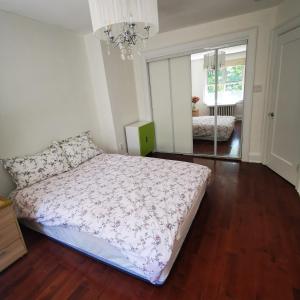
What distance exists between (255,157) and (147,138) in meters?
2.01

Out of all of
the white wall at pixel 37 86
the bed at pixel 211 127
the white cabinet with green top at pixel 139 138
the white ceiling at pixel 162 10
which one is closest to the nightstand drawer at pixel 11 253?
the white wall at pixel 37 86

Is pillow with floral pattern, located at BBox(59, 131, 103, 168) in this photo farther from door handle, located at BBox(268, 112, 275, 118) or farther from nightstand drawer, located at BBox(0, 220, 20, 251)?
door handle, located at BBox(268, 112, 275, 118)

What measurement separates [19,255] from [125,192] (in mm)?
1152

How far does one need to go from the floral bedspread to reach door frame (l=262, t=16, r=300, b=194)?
155cm

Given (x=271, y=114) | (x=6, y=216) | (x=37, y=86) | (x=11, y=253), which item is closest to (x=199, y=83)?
(x=271, y=114)

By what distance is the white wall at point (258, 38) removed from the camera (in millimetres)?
2771

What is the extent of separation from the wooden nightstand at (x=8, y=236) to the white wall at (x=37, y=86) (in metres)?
0.69

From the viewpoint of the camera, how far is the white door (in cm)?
238

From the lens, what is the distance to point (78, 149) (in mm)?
2771

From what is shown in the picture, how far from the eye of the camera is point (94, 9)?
1.46m

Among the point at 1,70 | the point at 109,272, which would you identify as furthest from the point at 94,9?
the point at 109,272

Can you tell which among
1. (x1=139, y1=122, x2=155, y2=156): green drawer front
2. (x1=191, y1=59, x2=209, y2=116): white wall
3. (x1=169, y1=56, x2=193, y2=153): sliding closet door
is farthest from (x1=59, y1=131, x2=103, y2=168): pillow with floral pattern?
(x1=191, y1=59, x2=209, y2=116): white wall

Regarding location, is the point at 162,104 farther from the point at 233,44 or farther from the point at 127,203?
the point at 127,203

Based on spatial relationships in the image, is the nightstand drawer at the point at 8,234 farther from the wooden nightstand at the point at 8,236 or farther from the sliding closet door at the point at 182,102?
the sliding closet door at the point at 182,102
